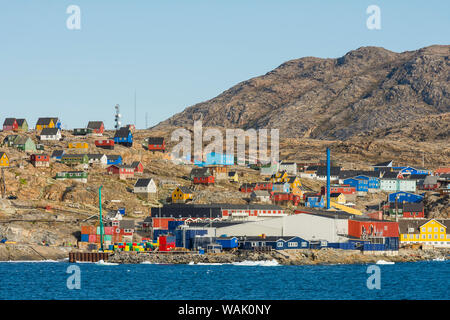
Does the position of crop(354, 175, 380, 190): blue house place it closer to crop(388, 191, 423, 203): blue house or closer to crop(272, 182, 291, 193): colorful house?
crop(388, 191, 423, 203): blue house

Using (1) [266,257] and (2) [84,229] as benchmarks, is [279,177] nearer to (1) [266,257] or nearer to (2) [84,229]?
(2) [84,229]

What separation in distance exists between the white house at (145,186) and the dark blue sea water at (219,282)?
121 feet

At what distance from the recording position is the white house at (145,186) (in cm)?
13362

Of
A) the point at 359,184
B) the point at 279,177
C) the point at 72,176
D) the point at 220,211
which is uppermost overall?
the point at 279,177

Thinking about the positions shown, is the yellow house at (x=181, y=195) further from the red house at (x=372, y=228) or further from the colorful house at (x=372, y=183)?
the colorful house at (x=372, y=183)

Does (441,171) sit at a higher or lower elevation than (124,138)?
Result: lower

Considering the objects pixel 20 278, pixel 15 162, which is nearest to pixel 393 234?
pixel 20 278

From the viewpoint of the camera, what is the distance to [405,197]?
152125 mm

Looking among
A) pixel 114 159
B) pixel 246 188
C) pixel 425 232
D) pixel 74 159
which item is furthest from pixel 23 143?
pixel 425 232

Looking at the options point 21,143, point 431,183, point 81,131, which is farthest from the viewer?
point 81,131

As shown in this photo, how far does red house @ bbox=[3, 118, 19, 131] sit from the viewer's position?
17138cm

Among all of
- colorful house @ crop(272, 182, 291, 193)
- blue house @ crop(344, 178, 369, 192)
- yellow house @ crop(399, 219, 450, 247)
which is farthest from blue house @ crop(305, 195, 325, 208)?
yellow house @ crop(399, 219, 450, 247)

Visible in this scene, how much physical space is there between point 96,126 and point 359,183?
207 ft

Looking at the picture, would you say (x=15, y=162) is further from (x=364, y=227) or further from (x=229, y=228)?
(x=364, y=227)
